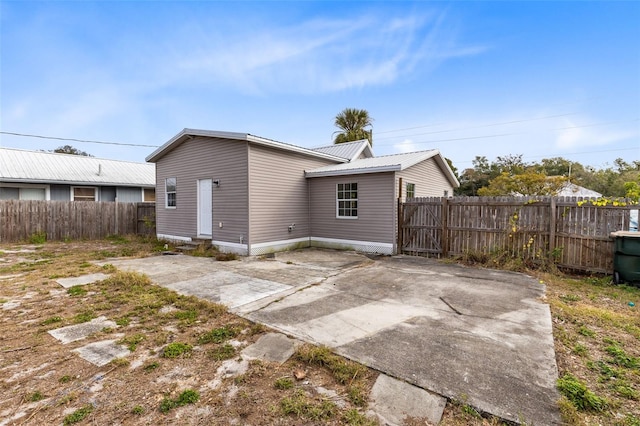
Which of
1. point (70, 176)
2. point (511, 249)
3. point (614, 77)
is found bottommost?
point (511, 249)

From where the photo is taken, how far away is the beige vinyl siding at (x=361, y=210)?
Result: 366 inches

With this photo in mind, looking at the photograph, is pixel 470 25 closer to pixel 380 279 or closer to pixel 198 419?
pixel 380 279

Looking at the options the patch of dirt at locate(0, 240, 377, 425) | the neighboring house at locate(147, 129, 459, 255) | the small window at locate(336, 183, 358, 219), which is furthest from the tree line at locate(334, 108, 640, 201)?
the patch of dirt at locate(0, 240, 377, 425)

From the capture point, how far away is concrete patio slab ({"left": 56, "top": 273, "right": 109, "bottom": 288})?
5.98 metres

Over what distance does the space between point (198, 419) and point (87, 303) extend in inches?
155

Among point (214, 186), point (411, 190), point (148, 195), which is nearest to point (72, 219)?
point (148, 195)

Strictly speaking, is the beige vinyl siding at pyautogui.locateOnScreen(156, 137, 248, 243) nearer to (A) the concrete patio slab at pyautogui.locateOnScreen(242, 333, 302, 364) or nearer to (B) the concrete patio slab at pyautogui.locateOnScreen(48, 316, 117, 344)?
(B) the concrete patio slab at pyautogui.locateOnScreen(48, 316, 117, 344)

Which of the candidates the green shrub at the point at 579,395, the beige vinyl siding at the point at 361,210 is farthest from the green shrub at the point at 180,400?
the beige vinyl siding at the point at 361,210

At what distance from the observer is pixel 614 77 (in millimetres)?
13289

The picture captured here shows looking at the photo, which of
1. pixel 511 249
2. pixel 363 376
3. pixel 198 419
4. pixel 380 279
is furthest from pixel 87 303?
pixel 511 249

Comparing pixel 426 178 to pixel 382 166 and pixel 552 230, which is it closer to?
pixel 382 166

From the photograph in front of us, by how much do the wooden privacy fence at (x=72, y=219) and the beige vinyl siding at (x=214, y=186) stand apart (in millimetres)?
2921

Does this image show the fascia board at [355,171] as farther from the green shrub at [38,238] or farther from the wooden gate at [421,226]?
the green shrub at [38,238]

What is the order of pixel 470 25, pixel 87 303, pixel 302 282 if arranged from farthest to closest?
1. pixel 470 25
2. pixel 302 282
3. pixel 87 303
